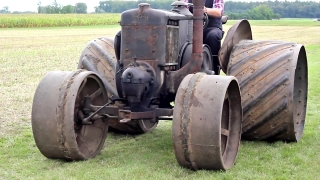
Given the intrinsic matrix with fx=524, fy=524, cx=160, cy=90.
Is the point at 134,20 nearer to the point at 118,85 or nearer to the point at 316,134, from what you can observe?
the point at 118,85

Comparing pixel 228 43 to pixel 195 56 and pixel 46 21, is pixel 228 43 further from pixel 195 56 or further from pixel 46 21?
pixel 46 21

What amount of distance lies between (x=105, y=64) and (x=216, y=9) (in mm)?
1574

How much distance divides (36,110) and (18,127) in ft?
7.98

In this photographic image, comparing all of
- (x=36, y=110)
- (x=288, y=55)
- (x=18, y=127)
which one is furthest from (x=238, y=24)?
(x=18, y=127)

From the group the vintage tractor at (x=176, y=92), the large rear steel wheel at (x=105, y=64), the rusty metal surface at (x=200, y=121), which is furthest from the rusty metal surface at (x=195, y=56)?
the large rear steel wheel at (x=105, y=64)

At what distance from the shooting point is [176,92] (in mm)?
5762

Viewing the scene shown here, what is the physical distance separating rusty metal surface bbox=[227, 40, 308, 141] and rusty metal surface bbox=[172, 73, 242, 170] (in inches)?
47.8

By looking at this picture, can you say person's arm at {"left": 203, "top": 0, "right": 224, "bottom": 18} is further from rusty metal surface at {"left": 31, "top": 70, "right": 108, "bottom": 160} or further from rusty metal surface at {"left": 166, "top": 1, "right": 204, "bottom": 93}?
rusty metal surface at {"left": 31, "top": 70, "right": 108, "bottom": 160}

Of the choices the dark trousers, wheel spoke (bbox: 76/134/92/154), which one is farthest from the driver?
wheel spoke (bbox: 76/134/92/154)

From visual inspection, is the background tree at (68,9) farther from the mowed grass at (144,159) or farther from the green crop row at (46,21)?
the mowed grass at (144,159)

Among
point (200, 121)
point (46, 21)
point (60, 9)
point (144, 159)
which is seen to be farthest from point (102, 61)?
point (60, 9)

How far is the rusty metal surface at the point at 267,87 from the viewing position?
6109 millimetres

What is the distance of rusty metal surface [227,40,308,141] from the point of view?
241 inches

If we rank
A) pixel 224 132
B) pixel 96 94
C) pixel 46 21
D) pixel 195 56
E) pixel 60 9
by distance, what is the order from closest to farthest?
pixel 224 132 < pixel 195 56 < pixel 96 94 < pixel 46 21 < pixel 60 9
